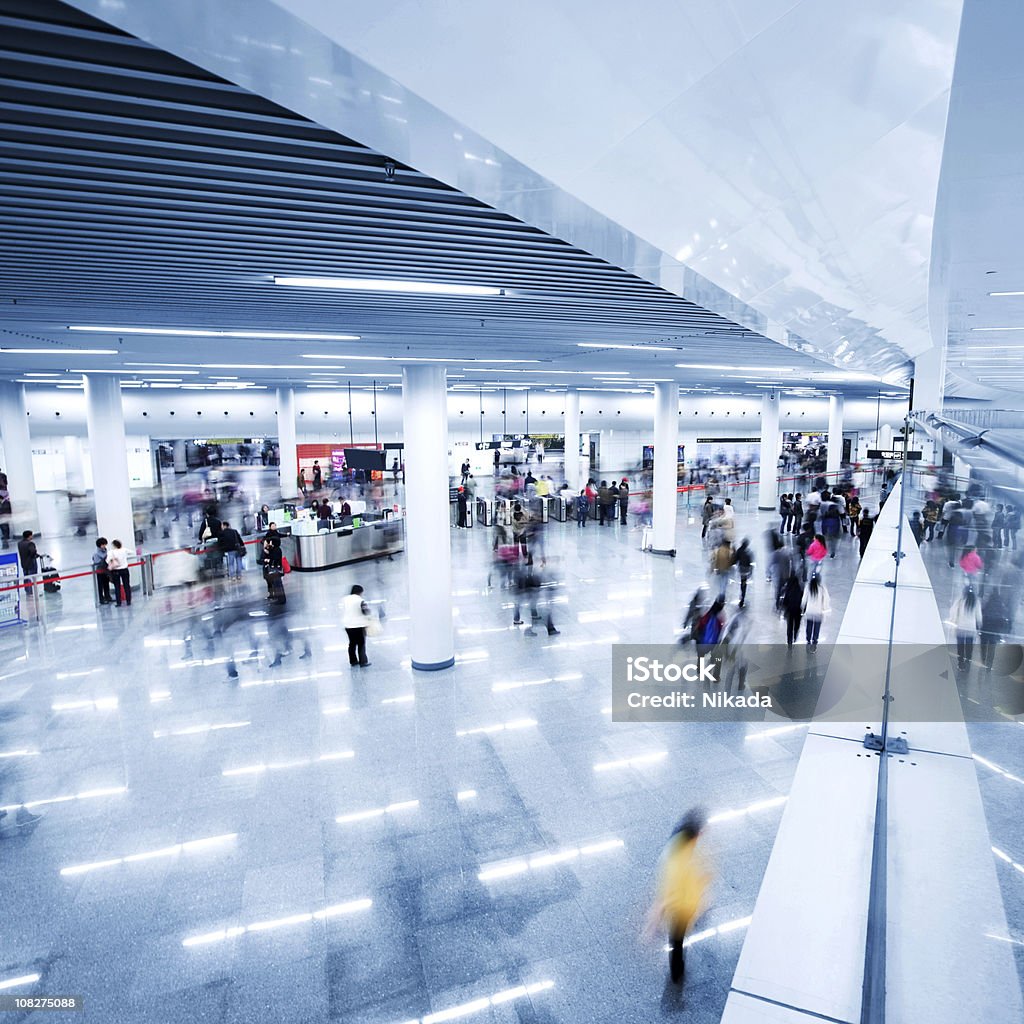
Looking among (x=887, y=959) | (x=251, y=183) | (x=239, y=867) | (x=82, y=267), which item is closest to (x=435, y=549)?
(x=239, y=867)

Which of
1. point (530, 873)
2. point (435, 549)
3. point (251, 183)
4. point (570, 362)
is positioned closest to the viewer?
point (251, 183)

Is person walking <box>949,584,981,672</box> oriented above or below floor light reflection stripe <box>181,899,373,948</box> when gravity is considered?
above

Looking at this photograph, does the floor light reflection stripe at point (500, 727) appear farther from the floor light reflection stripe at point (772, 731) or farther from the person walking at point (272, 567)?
the person walking at point (272, 567)

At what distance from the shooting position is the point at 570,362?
13.3 m

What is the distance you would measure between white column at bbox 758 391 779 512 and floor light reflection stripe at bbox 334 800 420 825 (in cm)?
2407

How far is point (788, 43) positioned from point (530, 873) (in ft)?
17.6

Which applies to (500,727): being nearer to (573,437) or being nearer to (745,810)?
(745,810)

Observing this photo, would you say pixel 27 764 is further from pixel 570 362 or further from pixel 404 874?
pixel 570 362

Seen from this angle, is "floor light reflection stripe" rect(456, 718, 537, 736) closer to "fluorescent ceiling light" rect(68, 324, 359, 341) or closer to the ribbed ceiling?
the ribbed ceiling

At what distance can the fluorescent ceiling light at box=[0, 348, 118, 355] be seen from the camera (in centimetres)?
982

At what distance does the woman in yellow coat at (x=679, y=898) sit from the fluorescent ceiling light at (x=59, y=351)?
10.2m

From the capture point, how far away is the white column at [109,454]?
1508cm

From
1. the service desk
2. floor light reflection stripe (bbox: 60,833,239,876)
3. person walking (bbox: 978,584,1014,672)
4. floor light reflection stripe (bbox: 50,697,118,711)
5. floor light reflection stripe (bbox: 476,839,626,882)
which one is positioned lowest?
floor light reflection stripe (bbox: 476,839,626,882)

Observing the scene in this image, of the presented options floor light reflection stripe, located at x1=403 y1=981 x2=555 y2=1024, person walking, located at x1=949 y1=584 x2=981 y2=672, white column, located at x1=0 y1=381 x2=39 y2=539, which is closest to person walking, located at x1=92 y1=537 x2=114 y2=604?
white column, located at x1=0 y1=381 x2=39 y2=539
